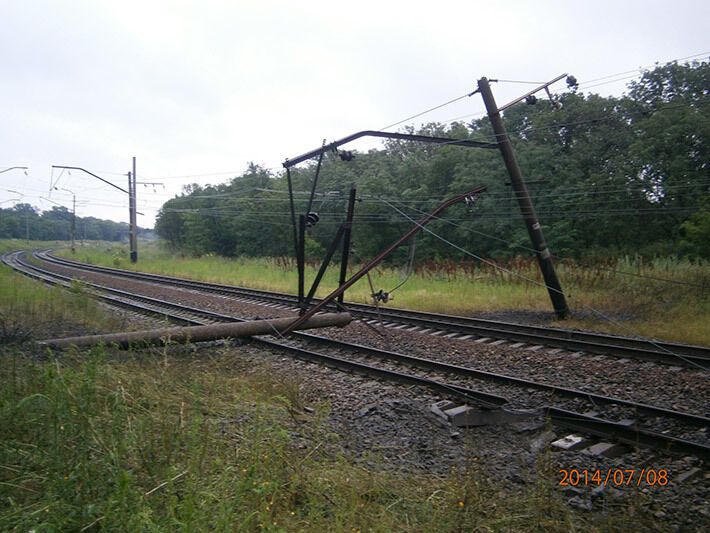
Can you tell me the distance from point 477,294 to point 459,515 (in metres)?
14.0

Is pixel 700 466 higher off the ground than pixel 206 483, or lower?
lower

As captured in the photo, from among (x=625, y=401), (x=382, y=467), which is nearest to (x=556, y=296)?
(x=625, y=401)

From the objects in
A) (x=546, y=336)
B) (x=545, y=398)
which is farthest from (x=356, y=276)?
(x=546, y=336)

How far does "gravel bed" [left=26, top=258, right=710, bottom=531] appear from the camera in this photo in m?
4.45

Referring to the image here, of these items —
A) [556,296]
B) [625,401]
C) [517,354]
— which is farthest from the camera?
[556,296]

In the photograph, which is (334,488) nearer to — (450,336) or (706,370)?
(706,370)

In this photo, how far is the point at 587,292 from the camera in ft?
52.9

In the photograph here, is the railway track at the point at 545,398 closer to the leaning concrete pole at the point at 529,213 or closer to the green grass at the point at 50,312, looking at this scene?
the green grass at the point at 50,312

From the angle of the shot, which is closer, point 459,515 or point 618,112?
point 459,515

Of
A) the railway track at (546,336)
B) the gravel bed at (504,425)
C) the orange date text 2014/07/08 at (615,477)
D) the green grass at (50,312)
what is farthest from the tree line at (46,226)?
the orange date text 2014/07/08 at (615,477)

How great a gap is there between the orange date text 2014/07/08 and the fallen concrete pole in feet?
17.1

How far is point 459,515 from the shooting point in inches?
144

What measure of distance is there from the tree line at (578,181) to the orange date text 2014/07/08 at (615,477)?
36.8 feet

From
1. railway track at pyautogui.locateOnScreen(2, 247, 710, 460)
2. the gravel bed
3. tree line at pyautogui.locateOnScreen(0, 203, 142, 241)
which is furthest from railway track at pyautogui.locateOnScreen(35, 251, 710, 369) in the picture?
tree line at pyautogui.locateOnScreen(0, 203, 142, 241)
